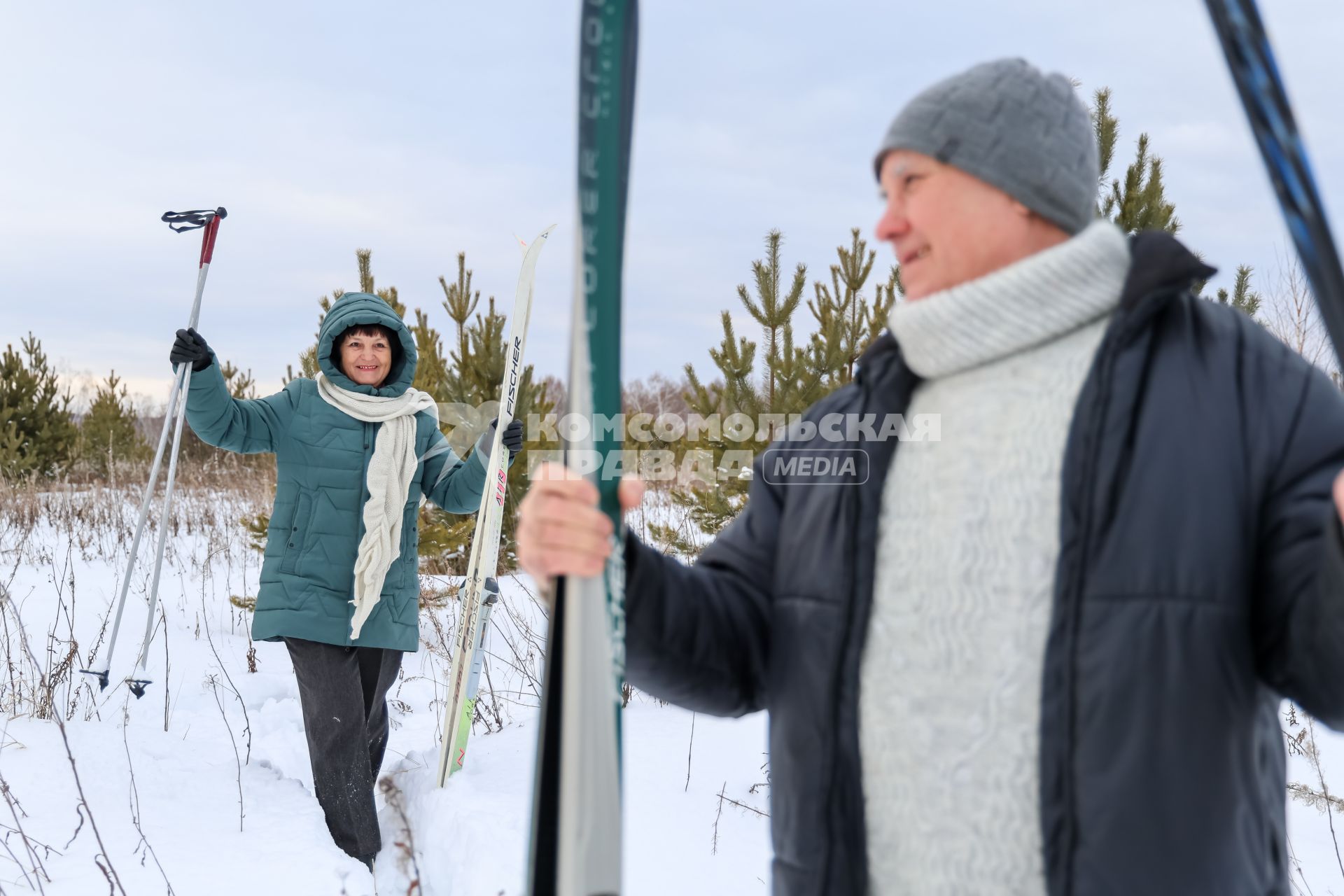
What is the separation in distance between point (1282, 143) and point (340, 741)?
9.95 feet

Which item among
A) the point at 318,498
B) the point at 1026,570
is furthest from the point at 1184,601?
the point at 318,498

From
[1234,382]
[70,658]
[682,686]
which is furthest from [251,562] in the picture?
[1234,382]

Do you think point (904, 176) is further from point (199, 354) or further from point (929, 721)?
point (199, 354)

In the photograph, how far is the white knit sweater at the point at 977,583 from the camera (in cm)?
92

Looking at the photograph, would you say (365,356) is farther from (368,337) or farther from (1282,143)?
(1282,143)

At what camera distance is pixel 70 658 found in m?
3.91

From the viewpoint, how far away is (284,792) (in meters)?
3.47

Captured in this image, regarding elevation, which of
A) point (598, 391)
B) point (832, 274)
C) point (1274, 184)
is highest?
point (832, 274)

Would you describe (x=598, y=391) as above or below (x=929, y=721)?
above

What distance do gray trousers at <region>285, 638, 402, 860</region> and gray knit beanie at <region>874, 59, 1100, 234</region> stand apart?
8.65 ft

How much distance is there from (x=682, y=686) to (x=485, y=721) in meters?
3.38

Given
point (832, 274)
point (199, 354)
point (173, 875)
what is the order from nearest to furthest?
point (173, 875)
point (199, 354)
point (832, 274)

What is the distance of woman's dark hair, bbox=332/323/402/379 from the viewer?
339cm

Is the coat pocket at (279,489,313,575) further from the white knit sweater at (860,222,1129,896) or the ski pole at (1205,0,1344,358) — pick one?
the ski pole at (1205,0,1344,358)
